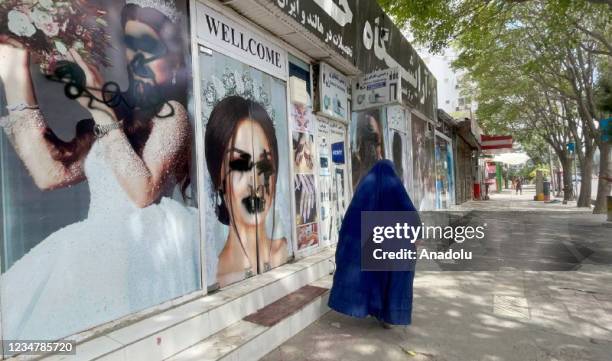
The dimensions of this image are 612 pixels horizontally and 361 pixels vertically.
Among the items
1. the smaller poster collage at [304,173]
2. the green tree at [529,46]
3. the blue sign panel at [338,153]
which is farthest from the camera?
the green tree at [529,46]

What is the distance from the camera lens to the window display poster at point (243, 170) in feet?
12.4

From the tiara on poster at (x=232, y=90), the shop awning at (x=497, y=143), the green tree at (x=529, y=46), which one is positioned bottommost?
the tiara on poster at (x=232, y=90)

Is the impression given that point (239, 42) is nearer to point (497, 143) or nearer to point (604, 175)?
point (604, 175)

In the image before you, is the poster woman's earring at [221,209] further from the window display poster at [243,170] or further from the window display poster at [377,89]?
the window display poster at [377,89]

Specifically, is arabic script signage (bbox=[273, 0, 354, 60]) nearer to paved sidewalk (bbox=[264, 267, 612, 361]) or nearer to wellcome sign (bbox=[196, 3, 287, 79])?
wellcome sign (bbox=[196, 3, 287, 79])

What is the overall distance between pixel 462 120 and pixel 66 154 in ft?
55.5

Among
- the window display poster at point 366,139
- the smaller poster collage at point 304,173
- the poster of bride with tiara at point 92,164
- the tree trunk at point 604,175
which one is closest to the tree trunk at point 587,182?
the tree trunk at point 604,175

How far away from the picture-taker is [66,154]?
2527 millimetres

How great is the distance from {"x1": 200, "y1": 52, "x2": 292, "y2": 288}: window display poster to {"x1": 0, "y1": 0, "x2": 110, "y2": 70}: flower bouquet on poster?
1.09 meters

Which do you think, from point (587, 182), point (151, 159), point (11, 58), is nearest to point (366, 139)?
point (151, 159)

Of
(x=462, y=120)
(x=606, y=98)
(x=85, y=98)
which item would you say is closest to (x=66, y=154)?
(x=85, y=98)

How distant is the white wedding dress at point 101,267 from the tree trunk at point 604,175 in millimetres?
14342

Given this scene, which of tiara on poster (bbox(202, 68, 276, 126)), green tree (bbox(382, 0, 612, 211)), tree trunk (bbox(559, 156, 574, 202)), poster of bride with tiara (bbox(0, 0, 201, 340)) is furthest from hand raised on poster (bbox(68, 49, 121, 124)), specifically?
tree trunk (bbox(559, 156, 574, 202))

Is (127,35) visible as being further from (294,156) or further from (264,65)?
(294,156)
